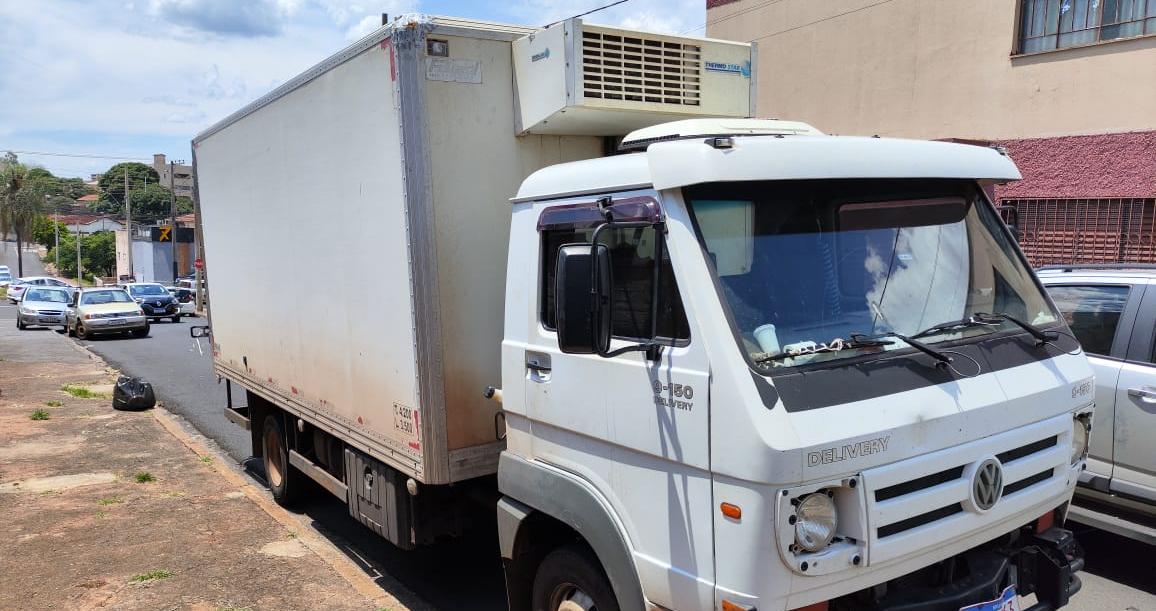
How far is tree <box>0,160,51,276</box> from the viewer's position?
228 feet

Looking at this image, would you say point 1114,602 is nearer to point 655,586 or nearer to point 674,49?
point 655,586

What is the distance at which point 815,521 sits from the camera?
2715 mm

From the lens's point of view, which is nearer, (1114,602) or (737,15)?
(1114,602)

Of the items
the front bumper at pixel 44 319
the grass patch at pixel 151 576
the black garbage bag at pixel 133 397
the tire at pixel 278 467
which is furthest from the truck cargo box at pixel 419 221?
the front bumper at pixel 44 319

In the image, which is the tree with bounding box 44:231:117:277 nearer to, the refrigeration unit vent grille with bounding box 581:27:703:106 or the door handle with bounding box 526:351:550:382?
the refrigeration unit vent grille with bounding box 581:27:703:106

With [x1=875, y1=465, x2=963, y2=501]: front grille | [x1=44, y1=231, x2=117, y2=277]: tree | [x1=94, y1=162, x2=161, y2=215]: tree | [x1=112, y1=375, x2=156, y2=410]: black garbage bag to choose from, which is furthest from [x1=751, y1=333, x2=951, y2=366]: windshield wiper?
[x1=94, y1=162, x2=161, y2=215]: tree

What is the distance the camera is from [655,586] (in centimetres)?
305

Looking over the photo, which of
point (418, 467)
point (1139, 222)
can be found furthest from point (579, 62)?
point (1139, 222)

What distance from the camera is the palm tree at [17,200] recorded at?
69.5 m

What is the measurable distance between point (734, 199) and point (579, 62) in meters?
1.48

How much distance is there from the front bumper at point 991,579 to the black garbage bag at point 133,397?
36.7 feet

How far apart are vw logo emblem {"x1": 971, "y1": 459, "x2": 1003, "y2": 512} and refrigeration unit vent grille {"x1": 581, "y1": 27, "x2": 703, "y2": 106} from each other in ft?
8.10

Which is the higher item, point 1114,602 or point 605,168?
point 605,168

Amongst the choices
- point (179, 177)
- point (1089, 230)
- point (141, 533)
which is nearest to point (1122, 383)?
point (141, 533)
